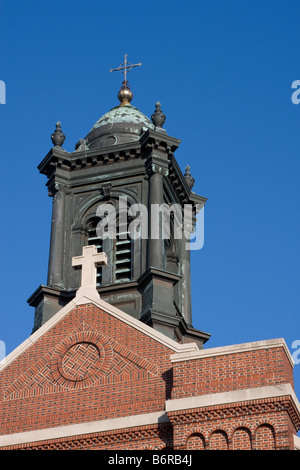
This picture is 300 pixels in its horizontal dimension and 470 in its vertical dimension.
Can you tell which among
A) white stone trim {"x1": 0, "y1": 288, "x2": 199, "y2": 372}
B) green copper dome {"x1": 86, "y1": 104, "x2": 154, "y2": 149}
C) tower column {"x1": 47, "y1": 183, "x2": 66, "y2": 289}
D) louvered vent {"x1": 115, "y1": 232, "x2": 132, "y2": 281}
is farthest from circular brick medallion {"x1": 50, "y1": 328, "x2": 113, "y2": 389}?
green copper dome {"x1": 86, "y1": 104, "x2": 154, "y2": 149}

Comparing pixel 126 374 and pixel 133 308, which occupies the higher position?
pixel 133 308

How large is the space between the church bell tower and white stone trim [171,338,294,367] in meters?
7.90

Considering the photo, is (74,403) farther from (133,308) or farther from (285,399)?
(133,308)

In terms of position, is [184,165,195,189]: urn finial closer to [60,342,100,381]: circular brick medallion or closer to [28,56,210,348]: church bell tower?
[28,56,210,348]: church bell tower

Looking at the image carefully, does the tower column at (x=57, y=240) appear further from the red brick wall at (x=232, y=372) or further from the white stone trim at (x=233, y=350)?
the red brick wall at (x=232, y=372)

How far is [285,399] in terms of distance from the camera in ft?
72.6

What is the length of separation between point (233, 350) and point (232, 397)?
1.09m

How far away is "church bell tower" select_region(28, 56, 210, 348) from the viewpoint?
32594 mm

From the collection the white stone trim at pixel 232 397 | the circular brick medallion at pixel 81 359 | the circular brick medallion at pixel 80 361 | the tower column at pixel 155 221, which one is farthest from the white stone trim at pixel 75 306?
the tower column at pixel 155 221

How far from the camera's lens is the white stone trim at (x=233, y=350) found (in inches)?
903

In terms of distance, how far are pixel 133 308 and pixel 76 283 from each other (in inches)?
83.0
